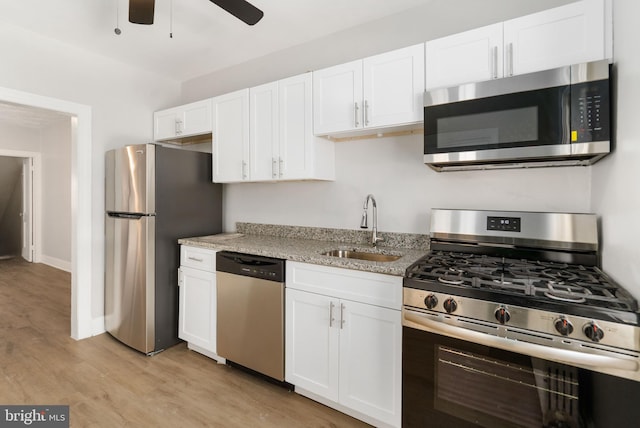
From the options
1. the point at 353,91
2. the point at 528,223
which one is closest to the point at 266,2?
the point at 353,91

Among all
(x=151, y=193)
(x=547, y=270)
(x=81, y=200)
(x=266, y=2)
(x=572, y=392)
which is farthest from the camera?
(x=81, y=200)

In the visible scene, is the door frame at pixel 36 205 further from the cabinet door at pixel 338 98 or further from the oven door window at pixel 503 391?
the oven door window at pixel 503 391

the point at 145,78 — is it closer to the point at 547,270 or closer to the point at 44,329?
the point at 44,329

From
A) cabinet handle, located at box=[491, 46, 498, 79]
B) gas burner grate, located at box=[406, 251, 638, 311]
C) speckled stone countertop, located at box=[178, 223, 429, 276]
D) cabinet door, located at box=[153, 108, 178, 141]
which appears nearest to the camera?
gas burner grate, located at box=[406, 251, 638, 311]

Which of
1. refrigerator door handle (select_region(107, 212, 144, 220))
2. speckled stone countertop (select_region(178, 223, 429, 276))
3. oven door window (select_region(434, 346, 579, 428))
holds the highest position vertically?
refrigerator door handle (select_region(107, 212, 144, 220))

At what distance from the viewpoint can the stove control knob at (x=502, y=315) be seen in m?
1.22

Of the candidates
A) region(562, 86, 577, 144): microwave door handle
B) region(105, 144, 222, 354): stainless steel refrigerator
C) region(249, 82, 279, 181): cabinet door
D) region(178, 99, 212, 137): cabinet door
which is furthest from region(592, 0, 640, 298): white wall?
region(105, 144, 222, 354): stainless steel refrigerator

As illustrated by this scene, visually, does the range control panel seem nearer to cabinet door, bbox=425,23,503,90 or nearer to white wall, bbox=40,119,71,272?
cabinet door, bbox=425,23,503,90

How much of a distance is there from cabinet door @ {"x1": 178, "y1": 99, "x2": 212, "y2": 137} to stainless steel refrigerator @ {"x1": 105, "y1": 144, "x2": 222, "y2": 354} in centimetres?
26

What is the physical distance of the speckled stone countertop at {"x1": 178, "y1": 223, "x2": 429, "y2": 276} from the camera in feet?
5.83

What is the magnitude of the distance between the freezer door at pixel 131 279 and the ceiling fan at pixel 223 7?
144 cm

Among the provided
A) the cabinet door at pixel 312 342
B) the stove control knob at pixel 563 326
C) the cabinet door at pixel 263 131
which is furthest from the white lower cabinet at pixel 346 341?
the cabinet door at pixel 263 131

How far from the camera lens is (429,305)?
1.38m

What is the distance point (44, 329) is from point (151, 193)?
193 centimetres
